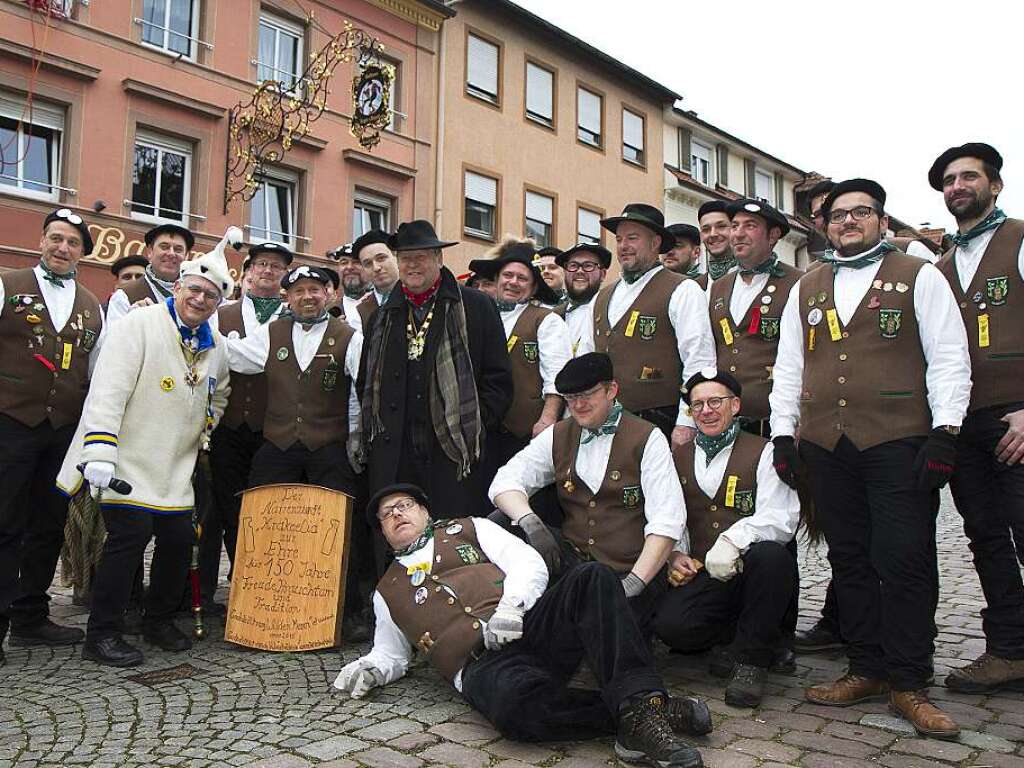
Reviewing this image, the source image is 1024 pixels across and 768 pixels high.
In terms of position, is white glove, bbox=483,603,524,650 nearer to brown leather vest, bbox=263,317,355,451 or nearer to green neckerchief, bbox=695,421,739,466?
green neckerchief, bbox=695,421,739,466

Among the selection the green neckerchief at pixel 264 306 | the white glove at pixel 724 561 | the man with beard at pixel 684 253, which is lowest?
the white glove at pixel 724 561

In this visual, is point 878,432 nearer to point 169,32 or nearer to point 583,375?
point 583,375

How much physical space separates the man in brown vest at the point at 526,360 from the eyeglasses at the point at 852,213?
196 centimetres

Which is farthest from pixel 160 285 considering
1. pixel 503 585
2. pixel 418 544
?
pixel 503 585

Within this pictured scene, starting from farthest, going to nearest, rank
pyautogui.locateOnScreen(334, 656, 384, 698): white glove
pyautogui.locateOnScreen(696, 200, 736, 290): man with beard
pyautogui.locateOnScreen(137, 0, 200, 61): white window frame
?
pyautogui.locateOnScreen(137, 0, 200, 61): white window frame < pyautogui.locateOnScreen(696, 200, 736, 290): man with beard < pyautogui.locateOnScreen(334, 656, 384, 698): white glove

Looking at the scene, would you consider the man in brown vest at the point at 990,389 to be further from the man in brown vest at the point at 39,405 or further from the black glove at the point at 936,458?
the man in brown vest at the point at 39,405

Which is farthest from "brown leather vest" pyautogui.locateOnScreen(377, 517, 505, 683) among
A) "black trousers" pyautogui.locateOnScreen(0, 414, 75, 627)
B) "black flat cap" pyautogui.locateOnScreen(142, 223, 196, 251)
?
"black flat cap" pyautogui.locateOnScreen(142, 223, 196, 251)

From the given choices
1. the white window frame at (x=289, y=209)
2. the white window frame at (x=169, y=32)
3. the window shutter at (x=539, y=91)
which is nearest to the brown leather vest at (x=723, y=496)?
the white window frame at (x=289, y=209)

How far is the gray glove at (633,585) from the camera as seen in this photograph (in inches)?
152

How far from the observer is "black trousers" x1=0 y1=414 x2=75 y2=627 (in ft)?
15.5

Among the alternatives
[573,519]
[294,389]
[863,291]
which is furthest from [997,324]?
[294,389]

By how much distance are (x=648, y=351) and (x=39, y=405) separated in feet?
11.1

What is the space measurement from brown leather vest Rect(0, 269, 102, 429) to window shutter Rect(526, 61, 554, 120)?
1704 cm

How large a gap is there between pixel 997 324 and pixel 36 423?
192 inches
